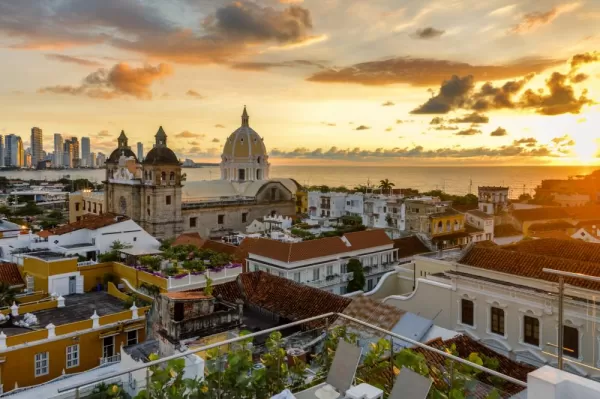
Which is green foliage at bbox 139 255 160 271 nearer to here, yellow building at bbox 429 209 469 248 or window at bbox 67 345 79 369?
window at bbox 67 345 79 369

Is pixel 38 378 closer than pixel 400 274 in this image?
Yes

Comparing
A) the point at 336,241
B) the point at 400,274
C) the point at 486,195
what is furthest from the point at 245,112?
the point at 400,274

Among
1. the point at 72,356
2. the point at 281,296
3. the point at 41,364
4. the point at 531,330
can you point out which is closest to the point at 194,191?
the point at 281,296

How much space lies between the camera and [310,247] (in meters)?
26.2

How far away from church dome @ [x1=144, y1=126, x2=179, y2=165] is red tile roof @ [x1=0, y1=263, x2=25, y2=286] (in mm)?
26327

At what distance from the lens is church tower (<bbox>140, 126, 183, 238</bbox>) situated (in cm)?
4734

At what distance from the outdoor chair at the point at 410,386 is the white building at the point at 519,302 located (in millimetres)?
8673

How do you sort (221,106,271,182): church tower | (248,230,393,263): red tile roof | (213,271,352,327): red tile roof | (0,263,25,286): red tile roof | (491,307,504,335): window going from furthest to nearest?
(221,106,271,182): church tower < (248,230,393,263): red tile roof < (0,263,25,286): red tile roof < (213,271,352,327): red tile roof < (491,307,504,335): window

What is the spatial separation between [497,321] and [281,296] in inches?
297

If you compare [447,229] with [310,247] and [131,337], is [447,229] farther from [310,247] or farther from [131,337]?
[131,337]

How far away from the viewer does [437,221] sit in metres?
37.0

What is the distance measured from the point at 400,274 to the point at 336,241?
4.65 metres

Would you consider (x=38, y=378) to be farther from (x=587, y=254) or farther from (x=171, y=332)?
(x=587, y=254)

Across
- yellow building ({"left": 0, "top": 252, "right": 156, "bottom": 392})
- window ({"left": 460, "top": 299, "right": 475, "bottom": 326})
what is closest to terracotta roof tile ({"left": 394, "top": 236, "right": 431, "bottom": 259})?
window ({"left": 460, "top": 299, "right": 475, "bottom": 326})
